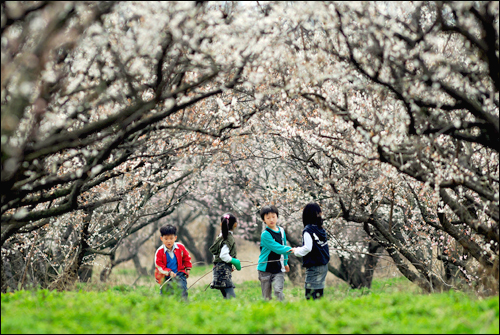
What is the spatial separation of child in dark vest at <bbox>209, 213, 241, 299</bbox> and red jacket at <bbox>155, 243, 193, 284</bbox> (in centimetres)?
47

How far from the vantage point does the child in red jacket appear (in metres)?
7.93

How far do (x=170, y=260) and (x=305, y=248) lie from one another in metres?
2.32

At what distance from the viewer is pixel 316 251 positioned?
754cm

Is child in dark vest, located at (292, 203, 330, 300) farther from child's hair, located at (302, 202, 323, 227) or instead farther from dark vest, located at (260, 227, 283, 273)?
dark vest, located at (260, 227, 283, 273)

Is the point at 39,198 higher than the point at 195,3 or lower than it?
lower

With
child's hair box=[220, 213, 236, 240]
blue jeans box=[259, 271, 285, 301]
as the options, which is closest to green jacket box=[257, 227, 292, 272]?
blue jeans box=[259, 271, 285, 301]

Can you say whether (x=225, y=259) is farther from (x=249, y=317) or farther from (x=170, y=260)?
(x=249, y=317)

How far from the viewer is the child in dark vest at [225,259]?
313 inches

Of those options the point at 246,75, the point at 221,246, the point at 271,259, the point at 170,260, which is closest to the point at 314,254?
the point at 271,259

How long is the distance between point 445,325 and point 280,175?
1216cm

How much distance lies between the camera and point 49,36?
4777 millimetres

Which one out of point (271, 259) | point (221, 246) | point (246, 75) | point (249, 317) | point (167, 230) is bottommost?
point (249, 317)

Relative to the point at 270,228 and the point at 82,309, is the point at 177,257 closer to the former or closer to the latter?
the point at 270,228

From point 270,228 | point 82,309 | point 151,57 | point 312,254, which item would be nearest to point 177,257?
point 270,228
